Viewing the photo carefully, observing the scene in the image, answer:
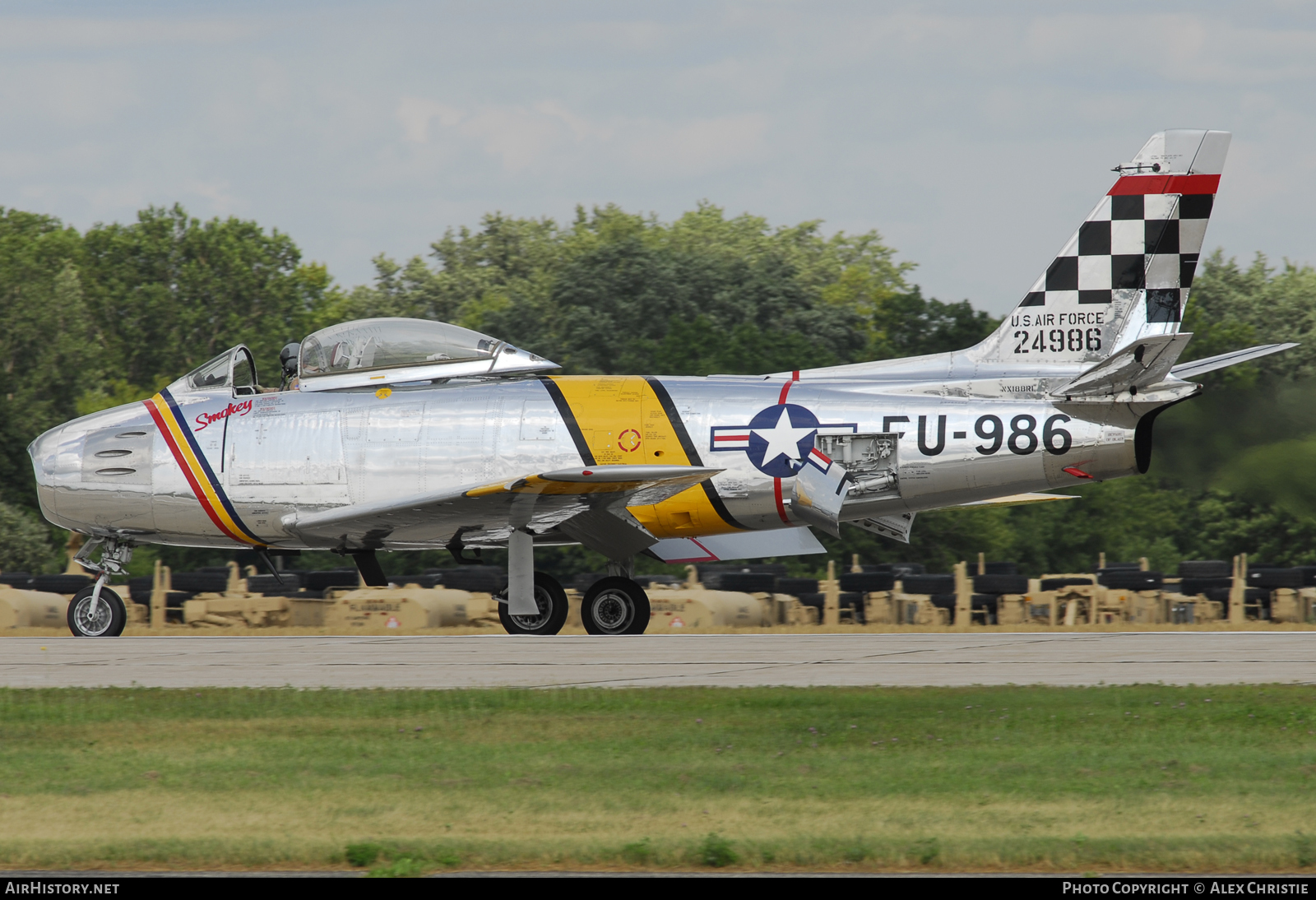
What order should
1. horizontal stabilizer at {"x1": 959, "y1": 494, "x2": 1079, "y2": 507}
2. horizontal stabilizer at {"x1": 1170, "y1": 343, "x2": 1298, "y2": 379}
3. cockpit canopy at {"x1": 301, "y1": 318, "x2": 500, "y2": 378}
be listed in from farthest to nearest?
horizontal stabilizer at {"x1": 959, "y1": 494, "x2": 1079, "y2": 507}
cockpit canopy at {"x1": 301, "y1": 318, "x2": 500, "y2": 378}
horizontal stabilizer at {"x1": 1170, "y1": 343, "x2": 1298, "y2": 379}

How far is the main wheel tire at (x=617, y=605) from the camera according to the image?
1798 centimetres

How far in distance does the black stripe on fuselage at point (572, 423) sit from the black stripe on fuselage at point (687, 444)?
3.42 feet

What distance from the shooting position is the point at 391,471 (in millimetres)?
17469

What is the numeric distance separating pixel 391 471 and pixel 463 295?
6782 cm

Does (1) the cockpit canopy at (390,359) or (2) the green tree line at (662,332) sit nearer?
(1) the cockpit canopy at (390,359)

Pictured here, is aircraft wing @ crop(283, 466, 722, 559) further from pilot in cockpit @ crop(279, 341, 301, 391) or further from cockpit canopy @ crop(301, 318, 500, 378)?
cockpit canopy @ crop(301, 318, 500, 378)

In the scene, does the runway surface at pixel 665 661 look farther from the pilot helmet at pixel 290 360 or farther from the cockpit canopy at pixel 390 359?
the pilot helmet at pixel 290 360

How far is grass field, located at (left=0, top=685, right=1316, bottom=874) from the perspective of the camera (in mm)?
6793

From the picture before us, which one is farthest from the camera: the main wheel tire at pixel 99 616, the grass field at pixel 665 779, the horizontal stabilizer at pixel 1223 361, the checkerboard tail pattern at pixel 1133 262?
the main wheel tire at pixel 99 616

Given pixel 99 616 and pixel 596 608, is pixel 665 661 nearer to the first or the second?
pixel 596 608

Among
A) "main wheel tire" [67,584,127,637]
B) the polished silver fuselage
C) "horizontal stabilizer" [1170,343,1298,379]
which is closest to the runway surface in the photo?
"main wheel tire" [67,584,127,637]

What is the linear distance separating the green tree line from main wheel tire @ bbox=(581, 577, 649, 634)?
11533 mm

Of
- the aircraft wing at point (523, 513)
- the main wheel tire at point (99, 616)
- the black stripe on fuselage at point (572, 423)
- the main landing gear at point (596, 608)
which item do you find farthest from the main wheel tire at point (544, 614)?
the main wheel tire at point (99, 616)

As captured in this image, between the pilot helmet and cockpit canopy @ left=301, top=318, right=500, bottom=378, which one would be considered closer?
cockpit canopy @ left=301, top=318, right=500, bottom=378
